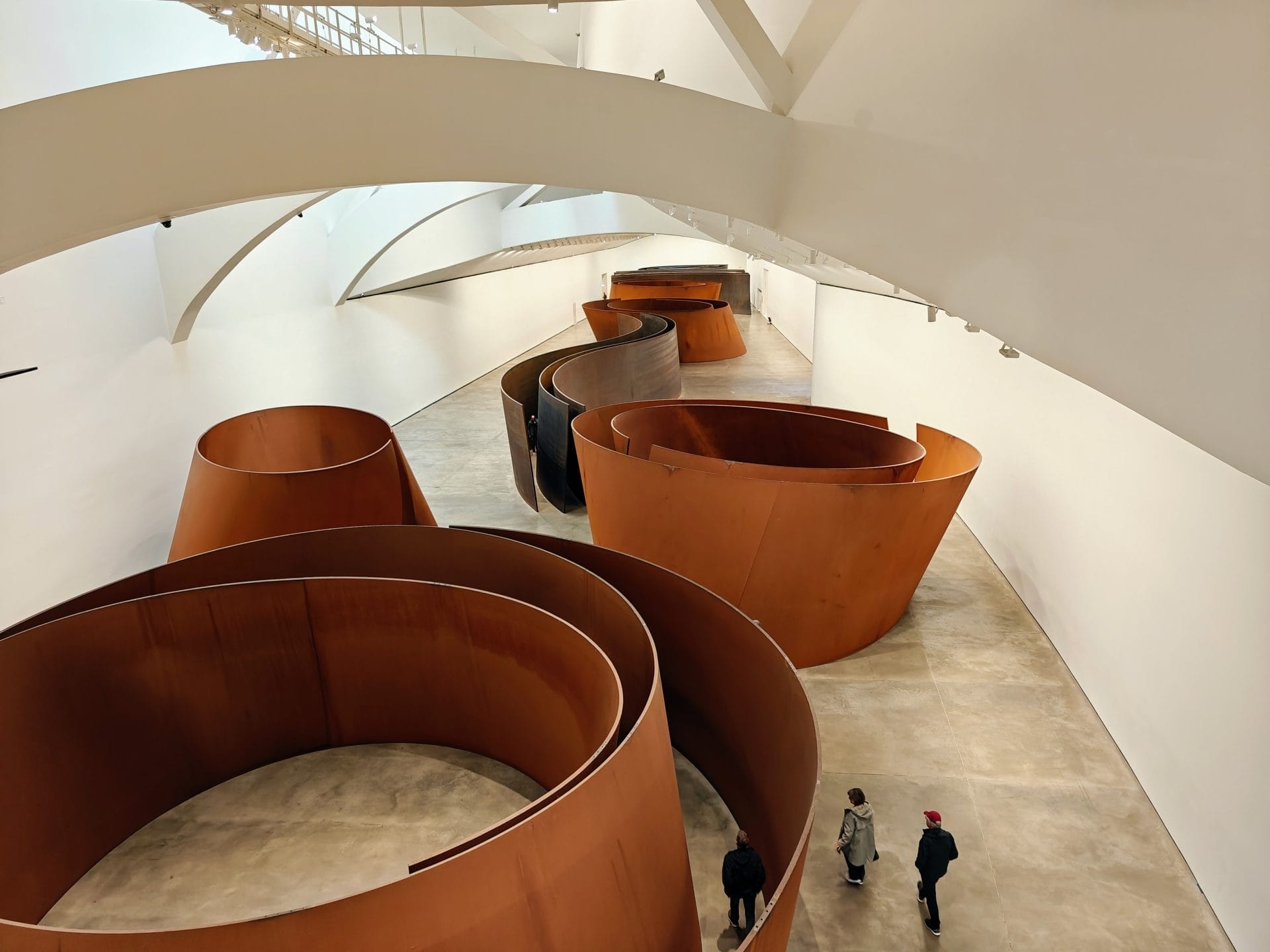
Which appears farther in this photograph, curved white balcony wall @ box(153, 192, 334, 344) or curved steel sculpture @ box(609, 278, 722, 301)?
curved steel sculpture @ box(609, 278, 722, 301)

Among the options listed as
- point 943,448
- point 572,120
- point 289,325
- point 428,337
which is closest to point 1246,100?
point 572,120

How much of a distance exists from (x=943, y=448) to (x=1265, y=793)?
5.05 meters

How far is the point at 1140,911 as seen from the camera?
492cm

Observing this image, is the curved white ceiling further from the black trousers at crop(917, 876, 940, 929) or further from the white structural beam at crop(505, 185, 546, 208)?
the white structural beam at crop(505, 185, 546, 208)

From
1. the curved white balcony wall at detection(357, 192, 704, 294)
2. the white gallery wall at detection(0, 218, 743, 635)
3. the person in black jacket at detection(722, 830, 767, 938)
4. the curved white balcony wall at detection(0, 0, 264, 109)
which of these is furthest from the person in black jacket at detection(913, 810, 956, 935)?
the curved white balcony wall at detection(357, 192, 704, 294)

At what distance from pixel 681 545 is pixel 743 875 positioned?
339 cm

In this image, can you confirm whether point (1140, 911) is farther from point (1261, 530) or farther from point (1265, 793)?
point (1261, 530)

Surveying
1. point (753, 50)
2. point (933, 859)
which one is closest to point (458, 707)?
point (933, 859)

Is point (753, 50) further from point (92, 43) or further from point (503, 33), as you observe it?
point (503, 33)

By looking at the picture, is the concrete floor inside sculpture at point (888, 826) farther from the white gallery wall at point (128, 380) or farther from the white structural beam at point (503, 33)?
the white structural beam at point (503, 33)

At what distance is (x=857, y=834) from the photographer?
16.2 feet

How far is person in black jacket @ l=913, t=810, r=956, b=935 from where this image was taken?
474 cm

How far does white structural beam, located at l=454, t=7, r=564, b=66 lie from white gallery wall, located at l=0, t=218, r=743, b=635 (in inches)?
161

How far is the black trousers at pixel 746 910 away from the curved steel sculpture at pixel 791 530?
297 cm
